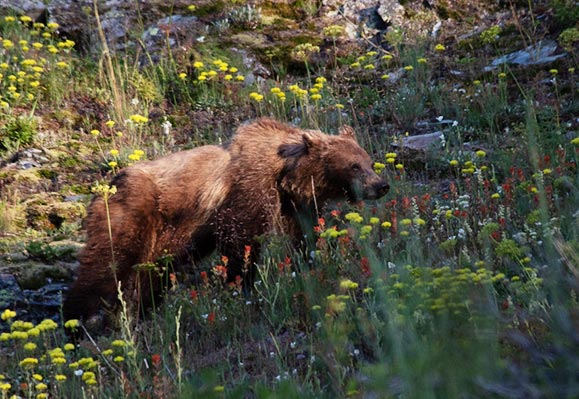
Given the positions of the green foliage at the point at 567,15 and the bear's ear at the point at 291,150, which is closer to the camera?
the bear's ear at the point at 291,150

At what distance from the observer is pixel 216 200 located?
22.6ft

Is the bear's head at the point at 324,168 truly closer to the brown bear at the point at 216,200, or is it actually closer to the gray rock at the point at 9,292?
the brown bear at the point at 216,200

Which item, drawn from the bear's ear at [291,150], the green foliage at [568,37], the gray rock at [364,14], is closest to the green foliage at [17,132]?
the bear's ear at [291,150]

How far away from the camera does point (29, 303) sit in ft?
21.9

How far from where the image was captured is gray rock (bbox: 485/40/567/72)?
32.2 ft

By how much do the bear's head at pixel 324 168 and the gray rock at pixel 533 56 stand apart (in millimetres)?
3428

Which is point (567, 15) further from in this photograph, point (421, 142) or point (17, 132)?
point (17, 132)

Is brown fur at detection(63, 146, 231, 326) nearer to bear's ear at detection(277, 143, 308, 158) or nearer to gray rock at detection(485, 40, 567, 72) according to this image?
bear's ear at detection(277, 143, 308, 158)

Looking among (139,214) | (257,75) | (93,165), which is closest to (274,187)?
(139,214)

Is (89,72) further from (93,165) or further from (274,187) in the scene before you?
(274,187)

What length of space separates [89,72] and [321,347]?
23.3ft

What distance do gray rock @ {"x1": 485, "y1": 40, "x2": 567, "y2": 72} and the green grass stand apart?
24cm

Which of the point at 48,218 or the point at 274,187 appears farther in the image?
the point at 48,218

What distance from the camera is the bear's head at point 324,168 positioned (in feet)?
23.3
